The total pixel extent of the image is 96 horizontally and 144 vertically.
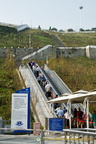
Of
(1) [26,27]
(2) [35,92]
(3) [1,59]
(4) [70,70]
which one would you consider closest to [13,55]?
(3) [1,59]

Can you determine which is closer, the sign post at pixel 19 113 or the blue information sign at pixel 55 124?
the sign post at pixel 19 113

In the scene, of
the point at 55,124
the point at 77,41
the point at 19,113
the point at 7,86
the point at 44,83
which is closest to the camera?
the point at 19,113

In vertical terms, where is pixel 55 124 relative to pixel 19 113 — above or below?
below

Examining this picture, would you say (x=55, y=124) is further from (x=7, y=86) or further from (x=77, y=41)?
(x=77, y=41)

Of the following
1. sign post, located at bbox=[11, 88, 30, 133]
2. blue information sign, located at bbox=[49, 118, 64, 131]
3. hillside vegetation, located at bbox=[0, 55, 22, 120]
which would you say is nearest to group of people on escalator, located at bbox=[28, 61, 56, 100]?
hillside vegetation, located at bbox=[0, 55, 22, 120]

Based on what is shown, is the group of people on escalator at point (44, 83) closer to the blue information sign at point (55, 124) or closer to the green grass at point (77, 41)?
the blue information sign at point (55, 124)

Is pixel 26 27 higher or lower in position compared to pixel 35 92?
higher

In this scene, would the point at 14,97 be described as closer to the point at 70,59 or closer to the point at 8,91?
the point at 8,91

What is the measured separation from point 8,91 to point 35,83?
2451 mm

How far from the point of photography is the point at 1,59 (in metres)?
49.2

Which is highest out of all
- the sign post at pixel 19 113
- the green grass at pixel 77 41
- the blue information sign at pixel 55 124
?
the green grass at pixel 77 41

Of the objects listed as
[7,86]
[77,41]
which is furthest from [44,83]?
[77,41]

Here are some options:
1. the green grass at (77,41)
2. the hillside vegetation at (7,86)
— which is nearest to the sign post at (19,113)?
the hillside vegetation at (7,86)

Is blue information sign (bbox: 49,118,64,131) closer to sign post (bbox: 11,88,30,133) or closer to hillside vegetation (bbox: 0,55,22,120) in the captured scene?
sign post (bbox: 11,88,30,133)
